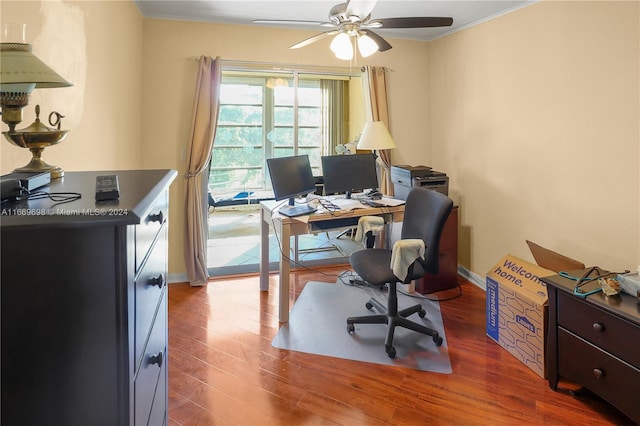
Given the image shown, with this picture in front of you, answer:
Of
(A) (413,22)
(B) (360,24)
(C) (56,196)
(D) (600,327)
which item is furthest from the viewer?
(A) (413,22)

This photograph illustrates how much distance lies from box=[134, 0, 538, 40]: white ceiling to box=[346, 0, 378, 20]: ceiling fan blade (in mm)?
1035

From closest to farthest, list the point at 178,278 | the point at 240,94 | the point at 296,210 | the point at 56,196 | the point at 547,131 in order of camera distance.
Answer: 1. the point at 56,196
2. the point at 547,131
3. the point at 296,210
4. the point at 178,278
5. the point at 240,94

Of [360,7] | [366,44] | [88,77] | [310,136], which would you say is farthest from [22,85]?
[310,136]

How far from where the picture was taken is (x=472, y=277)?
3.66m

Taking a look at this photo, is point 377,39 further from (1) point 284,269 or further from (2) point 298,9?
(1) point 284,269

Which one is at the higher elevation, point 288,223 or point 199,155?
point 199,155

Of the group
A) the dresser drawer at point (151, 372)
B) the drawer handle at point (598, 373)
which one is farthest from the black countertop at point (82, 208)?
the drawer handle at point (598, 373)

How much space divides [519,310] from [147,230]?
7.51 ft

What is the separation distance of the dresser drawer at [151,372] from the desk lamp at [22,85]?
577 mm

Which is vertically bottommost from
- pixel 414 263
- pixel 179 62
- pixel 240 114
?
pixel 414 263

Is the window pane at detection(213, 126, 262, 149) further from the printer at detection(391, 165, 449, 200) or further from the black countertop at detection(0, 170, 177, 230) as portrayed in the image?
the black countertop at detection(0, 170, 177, 230)

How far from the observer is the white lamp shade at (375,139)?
335 centimetres

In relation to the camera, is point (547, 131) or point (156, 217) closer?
point (156, 217)

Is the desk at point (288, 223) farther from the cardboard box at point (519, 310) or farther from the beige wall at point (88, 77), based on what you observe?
the beige wall at point (88, 77)
